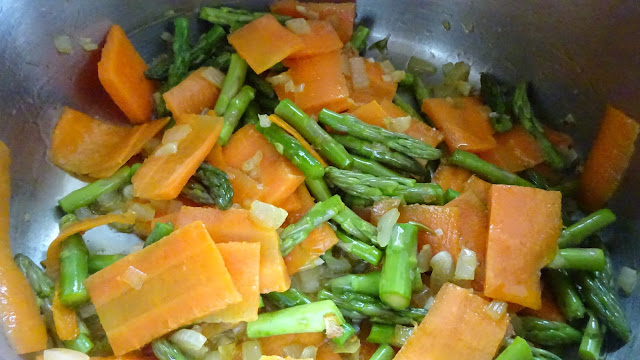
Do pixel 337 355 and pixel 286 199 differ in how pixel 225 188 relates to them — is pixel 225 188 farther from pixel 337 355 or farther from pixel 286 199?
pixel 337 355

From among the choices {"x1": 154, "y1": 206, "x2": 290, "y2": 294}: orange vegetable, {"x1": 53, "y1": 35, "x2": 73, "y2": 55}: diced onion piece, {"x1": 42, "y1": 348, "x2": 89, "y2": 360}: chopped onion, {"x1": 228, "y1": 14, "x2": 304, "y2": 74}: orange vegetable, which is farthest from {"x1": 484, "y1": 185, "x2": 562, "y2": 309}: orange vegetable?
{"x1": 53, "y1": 35, "x2": 73, "y2": 55}: diced onion piece

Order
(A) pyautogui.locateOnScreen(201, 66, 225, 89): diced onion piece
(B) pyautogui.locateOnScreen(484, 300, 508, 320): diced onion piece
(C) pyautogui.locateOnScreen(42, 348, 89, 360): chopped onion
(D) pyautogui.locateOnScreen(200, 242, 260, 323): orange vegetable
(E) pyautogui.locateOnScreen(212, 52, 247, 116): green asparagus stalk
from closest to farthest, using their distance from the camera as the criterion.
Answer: (C) pyautogui.locateOnScreen(42, 348, 89, 360): chopped onion
(D) pyautogui.locateOnScreen(200, 242, 260, 323): orange vegetable
(B) pyautogui.locateOnScreen(484, 300, 508, 320): diced onion piece
(E) pyautogui.locateOnScreen(212, 52, 247, 116): green asparagus stalk
(A) pyautogui.locateOnScreen(201, 66, 225, 89): diced onion piece

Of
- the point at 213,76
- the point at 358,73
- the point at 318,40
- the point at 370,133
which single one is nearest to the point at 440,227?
the point at 370,133

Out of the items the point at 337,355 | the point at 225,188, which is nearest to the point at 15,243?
the point at 225,188

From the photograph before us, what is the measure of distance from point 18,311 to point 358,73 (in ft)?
7.50

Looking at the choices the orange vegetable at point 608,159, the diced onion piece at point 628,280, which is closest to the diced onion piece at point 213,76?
the orange vegetable at point 608,159

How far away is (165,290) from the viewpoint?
255cm

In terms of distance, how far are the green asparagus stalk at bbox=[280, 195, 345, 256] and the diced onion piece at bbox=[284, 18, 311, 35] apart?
43.3 inches

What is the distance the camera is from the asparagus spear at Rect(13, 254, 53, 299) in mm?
2756

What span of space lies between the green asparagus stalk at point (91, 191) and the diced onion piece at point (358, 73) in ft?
4.78

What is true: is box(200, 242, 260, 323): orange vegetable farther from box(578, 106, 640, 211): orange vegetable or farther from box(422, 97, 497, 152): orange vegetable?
box(578, 106, 640, 211): orange vegetable

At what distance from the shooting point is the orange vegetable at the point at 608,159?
10.4 feet

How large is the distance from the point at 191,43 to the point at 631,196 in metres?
2.82

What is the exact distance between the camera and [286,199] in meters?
3.04
